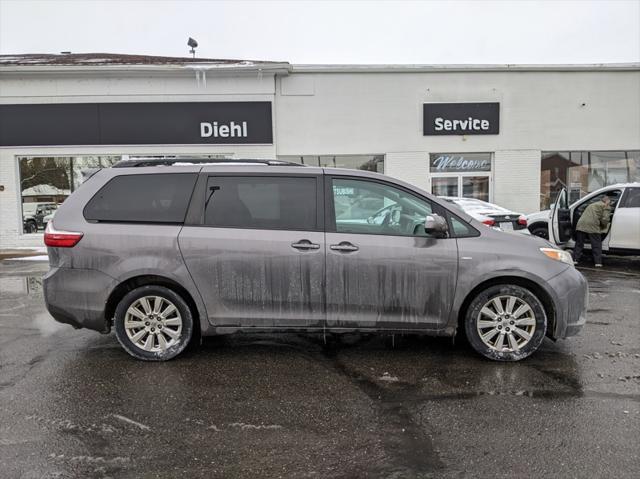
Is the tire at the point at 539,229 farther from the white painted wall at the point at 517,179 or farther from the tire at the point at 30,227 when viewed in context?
the tire at the point at 30,227

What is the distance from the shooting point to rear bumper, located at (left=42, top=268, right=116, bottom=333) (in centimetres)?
453

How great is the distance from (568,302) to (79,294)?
432 centimetres

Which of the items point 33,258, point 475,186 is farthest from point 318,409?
point 475,186

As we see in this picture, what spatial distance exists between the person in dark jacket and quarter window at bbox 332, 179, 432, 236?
6.78 m

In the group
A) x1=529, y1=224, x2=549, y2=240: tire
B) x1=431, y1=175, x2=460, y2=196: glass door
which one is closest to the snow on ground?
x1=431, y1=175, x2=460, y2=196: glass door

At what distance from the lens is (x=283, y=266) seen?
4.46 meters

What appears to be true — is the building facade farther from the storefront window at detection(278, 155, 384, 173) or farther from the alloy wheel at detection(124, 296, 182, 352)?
the alloy wheel at detection(124, 296, 182, 352)

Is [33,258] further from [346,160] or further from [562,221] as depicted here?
[562,221]

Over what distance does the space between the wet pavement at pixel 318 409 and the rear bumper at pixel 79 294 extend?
442mm

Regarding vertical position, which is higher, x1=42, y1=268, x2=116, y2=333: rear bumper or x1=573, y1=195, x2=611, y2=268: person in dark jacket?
x1=573, y1=195, x2=611, y2=268: person in dark jacket

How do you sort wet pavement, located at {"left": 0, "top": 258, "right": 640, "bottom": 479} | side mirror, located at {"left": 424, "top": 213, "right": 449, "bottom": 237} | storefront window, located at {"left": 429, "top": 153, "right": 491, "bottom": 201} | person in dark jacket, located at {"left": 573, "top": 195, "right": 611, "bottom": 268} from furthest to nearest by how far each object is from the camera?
storefront window, located at {"left": 429, "top": 153, "right": 491, "bottom": 201} < person in dark jacket, located at {"left": 573, "top": 195, "right": 611, "bottom": 268} < side mirror, located at {"left": 424, "top": 213, "right": 449, "bottom": 237} < wet pavement, located at {"left": 0, "top": 258, "right": 640, "bottom": 479}

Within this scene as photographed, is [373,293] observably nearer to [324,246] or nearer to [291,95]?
[324,246]

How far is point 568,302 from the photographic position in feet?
14.8

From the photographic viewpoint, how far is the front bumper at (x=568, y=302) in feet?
14.7
